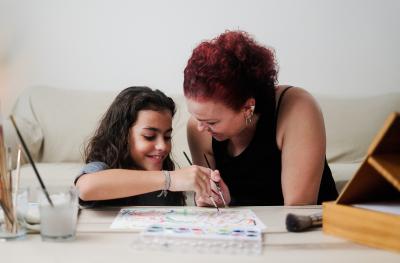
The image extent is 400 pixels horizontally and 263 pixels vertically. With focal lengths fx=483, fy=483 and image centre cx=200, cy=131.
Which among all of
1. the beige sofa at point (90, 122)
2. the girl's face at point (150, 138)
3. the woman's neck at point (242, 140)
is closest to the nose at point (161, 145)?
the girl's face at point (150, 138)

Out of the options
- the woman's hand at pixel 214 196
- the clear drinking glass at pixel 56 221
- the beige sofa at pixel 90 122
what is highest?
the clear drinking glass at pixel 56 221

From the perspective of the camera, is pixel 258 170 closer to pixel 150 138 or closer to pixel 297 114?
pixel 297 114

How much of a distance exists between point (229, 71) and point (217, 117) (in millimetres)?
137

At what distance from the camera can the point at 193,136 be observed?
5.46 ft

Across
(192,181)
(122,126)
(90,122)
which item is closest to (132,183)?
(192,181)

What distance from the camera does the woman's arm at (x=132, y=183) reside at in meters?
1.16

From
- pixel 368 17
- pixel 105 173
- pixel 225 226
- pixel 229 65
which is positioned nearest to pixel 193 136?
pixel 229 65

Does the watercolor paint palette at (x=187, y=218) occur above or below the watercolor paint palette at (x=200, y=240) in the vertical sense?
below

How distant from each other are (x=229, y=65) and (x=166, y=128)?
12.2 inches

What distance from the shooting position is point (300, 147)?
1.42 m

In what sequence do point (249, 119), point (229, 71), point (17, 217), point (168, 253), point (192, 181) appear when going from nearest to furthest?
point (168, 253) < point (17, 217) < point (192, 181) < point (229, 71) < point (249, 119)

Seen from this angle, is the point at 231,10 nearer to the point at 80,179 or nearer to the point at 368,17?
the point at 368,17

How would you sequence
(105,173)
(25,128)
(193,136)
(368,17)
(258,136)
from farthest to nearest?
(368,17), (25,128), (193,136), (258,136), (105,173)

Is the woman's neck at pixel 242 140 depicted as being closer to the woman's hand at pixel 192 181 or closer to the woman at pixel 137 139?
the woman at pixel 137 139
